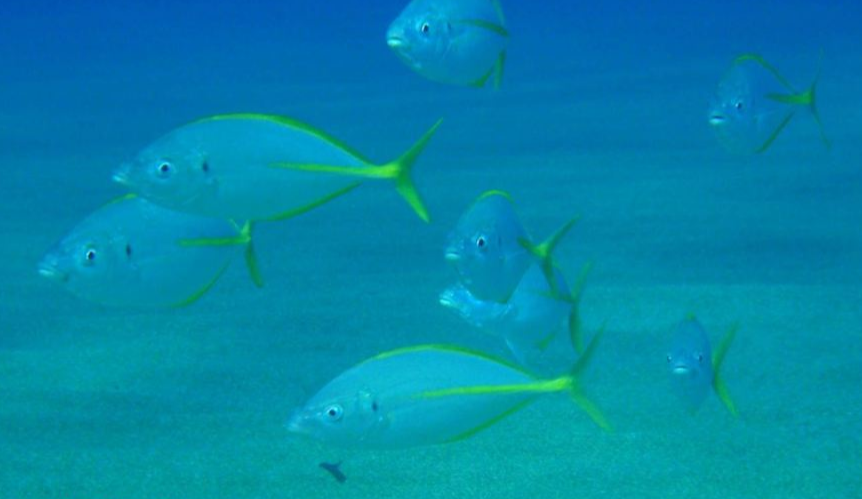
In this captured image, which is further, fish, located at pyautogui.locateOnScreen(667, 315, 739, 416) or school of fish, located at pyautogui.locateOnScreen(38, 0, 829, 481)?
fish, located at pyautogui.locateOnScreen(667, 315, 739, 416)

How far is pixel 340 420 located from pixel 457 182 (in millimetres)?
6702

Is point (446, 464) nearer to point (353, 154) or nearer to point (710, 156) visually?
point (353, 154)

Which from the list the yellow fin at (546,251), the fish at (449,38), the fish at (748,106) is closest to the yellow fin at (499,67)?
the fish at (449,38)

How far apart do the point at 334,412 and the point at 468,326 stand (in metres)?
2.86

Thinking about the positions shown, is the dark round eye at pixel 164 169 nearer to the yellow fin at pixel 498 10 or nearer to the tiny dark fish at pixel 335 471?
the yellow fin at pixel 498 10

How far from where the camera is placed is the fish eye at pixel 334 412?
6.90 feet

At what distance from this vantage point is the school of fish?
6.61ft

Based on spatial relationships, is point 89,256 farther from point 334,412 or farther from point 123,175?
point 334,412

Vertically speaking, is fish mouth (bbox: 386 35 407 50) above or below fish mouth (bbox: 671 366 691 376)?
above

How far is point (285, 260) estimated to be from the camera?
6.28 meters

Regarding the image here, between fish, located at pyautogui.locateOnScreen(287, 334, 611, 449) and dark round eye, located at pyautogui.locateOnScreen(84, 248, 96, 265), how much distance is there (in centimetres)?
62

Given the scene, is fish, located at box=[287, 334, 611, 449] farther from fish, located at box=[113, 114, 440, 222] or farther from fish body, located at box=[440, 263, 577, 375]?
fish body, located at box=[440, 263, 577, 375]

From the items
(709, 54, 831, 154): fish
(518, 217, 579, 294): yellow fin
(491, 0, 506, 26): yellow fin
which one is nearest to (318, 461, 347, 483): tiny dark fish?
(518, 217, 579, 294): yellow fin

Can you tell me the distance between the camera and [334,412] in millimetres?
2109
